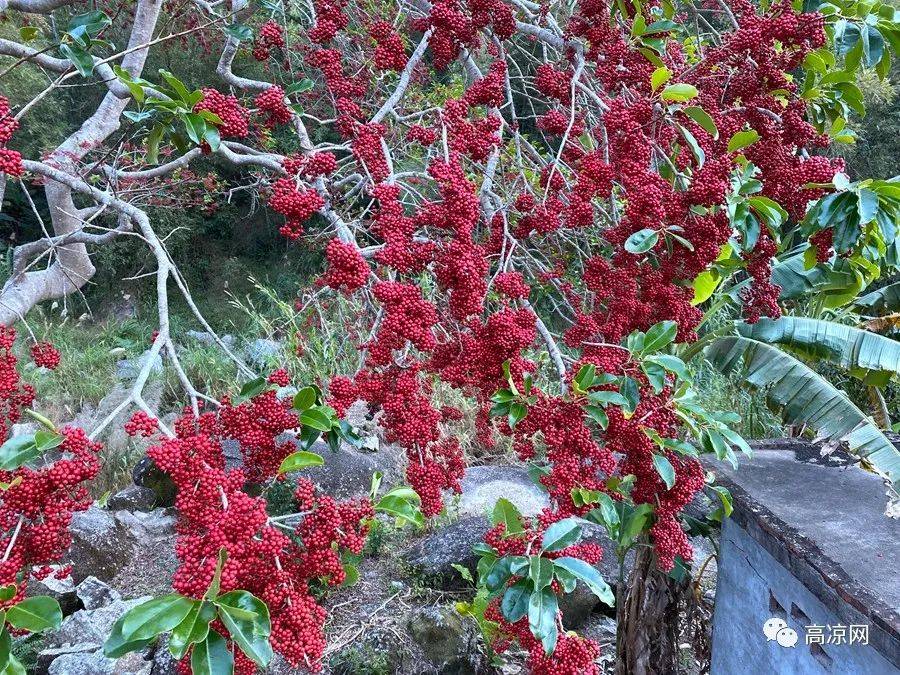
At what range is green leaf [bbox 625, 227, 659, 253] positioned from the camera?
1.57 metres

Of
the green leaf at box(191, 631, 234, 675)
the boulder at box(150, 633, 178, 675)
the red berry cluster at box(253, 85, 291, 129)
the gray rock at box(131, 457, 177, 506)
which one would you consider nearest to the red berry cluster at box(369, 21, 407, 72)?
the red berry cluster at box(253, 85, 291, 129)

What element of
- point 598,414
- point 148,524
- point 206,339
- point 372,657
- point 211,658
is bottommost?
point 206,339

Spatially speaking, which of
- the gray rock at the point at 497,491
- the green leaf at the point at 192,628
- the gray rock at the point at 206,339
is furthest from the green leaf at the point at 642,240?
the gray rock at the point at 206,339

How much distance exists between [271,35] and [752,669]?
100 inches

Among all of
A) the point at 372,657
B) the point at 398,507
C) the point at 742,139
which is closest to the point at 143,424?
the point at 398,507

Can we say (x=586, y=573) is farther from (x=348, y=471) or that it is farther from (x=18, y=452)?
(x=348, y=471)

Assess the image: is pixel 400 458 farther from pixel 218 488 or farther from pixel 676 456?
pixel 218 488

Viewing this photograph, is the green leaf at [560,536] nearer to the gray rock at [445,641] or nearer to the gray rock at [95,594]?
the gray rock at [445,641]

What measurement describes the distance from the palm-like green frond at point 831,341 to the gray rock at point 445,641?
1791mm

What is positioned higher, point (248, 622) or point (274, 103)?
point (274, 103)

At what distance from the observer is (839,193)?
5.83ft

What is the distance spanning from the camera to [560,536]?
121 centimetres

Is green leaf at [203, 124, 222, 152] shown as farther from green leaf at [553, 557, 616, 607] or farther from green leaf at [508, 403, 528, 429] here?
green leaf at [553, 557, 616, 607]

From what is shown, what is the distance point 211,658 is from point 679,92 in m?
1.64
